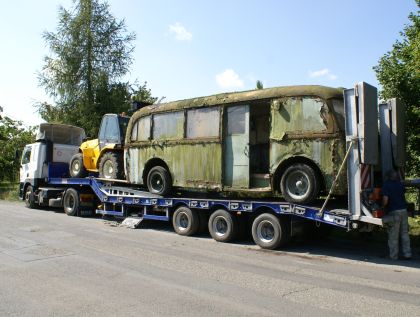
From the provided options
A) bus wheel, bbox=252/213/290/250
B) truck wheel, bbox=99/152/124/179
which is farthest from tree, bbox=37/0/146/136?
bus wheel, bbox=252/213/290/250

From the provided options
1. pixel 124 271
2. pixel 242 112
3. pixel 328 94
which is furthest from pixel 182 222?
pixel 328 94

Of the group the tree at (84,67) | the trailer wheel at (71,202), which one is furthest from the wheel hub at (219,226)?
the tree at (84,67)

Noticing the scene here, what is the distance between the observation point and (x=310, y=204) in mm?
9203

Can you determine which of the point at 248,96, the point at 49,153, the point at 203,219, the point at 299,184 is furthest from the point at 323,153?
the point at 49,153

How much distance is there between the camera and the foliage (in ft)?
116

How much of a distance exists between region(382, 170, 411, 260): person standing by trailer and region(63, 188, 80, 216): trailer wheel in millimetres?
10763

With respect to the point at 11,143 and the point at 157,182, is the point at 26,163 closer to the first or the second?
the point at 157,182

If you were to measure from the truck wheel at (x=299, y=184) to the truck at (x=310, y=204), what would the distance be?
0.17m

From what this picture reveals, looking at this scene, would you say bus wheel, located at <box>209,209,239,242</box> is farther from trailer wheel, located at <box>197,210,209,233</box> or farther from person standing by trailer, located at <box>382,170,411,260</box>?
person standing by trailer, located at <box>382,170,411,260</box>

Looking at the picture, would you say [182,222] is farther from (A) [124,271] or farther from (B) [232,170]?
(A) [124,271]

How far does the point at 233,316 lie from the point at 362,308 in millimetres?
1703

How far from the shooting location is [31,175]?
718 inches

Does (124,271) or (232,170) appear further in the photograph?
(232,170)

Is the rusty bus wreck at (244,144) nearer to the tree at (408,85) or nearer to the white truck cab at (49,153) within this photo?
the tree at (408,85)
